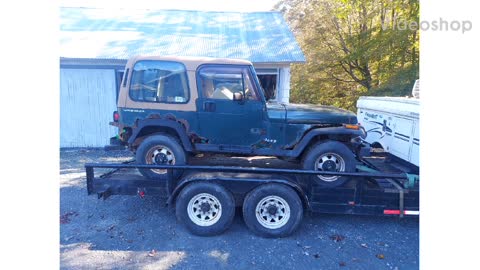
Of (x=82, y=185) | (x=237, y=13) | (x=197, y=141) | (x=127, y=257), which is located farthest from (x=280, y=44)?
(x=127, y=257)

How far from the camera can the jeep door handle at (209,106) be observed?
4.10 m

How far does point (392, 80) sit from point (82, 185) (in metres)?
11.5

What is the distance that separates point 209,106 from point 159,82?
86cm

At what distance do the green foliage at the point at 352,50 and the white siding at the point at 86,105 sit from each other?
916cm

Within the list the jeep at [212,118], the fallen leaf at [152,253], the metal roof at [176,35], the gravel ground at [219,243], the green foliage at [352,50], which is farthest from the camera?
the green foliage at [352,50]

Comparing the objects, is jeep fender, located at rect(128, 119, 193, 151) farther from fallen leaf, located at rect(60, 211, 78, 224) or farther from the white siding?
the white siding

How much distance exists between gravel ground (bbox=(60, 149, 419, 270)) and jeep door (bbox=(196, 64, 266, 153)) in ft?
4.87

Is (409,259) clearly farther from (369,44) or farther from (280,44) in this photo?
(369,44)

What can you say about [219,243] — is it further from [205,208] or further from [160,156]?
[160,156]

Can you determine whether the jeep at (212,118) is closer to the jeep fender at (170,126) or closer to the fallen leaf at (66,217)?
the jeep fender at (170,126)

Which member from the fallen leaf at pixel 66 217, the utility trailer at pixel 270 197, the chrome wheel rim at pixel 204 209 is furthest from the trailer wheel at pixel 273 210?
the fallen leaf at pixel 66 217

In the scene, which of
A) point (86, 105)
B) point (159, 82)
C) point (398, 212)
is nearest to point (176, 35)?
point (86, 105)

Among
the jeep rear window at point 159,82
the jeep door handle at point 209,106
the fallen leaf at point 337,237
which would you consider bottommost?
the fallen leaf at point 337,237

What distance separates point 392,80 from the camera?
11047 mm
